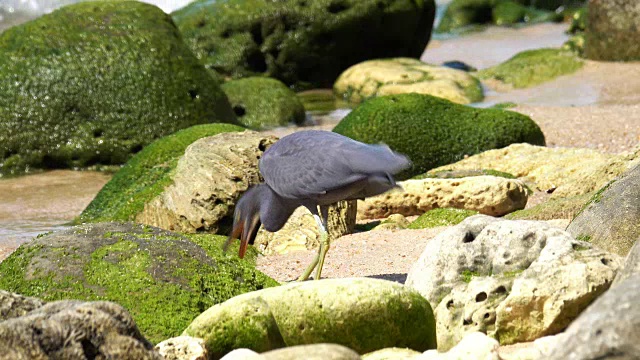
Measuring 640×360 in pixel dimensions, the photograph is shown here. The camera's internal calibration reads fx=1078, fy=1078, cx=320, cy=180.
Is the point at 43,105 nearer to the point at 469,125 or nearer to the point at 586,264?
the point at 469,125

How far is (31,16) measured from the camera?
28906 mm

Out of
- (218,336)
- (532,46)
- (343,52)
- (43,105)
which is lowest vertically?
(532,46)

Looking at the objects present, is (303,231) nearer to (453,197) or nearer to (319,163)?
(453,197)

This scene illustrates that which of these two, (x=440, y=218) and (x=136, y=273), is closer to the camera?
(x=136, y=273)

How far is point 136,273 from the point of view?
6.15m

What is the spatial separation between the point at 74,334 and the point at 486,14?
32.5 meters

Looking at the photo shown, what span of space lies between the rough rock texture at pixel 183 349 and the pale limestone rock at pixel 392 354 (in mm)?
789

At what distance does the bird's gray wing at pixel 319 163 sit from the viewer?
6.46 m

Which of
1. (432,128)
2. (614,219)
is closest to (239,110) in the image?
(432,128)

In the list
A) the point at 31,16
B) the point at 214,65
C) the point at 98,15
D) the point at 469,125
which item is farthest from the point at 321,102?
the point at 31,16

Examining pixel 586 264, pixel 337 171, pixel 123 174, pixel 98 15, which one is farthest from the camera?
pixel 98 15

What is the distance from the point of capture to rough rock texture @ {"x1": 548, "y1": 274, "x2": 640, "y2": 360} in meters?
3.76

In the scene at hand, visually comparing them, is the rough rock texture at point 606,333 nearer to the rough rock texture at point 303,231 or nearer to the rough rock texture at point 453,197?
the rough rock texture at point 303,231

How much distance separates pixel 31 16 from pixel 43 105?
50.7 feet
